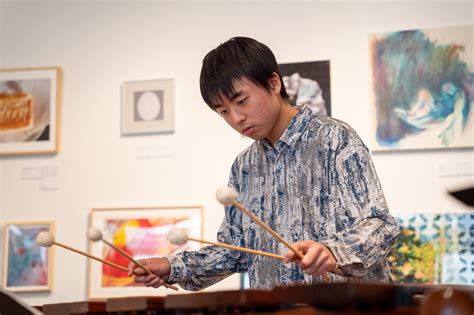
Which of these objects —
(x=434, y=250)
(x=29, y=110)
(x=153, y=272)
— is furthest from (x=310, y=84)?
(x=153, y=272)

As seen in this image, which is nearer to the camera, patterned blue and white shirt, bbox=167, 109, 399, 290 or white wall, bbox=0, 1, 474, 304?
patterned blue and white shirt, bbox=167, 109, 399, 290

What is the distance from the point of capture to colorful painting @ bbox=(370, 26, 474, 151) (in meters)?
4.17

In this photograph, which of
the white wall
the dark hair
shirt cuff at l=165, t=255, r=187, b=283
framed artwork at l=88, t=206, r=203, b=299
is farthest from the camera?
framed artwork at l=88, t=206, r=203, b=299

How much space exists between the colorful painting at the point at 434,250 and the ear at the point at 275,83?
1.87 metres

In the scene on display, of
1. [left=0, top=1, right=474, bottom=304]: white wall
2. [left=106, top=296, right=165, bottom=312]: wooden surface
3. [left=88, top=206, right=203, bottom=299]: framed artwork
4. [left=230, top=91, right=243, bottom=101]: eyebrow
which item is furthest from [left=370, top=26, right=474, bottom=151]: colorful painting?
[left=106, top=296, right=165, bottom=312]: wooden surface

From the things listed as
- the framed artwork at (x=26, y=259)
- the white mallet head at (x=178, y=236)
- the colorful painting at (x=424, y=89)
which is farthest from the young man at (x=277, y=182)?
the framed artwork at (x=26, y=259)

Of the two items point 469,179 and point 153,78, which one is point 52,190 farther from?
point 469,179

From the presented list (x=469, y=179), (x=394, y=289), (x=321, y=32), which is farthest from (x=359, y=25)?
(x=394, y=289)

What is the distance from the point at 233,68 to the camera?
2.44m

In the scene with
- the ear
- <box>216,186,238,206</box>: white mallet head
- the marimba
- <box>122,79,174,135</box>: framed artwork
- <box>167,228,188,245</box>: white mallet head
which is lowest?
the marimba

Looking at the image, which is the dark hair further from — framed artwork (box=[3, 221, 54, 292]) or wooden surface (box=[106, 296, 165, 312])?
framed artwork (box=[3, 221, 54, 292])

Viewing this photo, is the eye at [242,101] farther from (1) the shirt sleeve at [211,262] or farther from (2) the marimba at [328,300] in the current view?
(2) the marimba at [328,300]

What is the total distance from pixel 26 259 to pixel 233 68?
108 inches

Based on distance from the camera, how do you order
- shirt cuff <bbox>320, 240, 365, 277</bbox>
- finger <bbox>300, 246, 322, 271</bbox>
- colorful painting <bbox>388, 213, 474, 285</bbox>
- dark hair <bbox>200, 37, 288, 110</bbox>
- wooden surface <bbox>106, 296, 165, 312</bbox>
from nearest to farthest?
wooden surface <bbox>106, 296, 165, 312</bbox>
finger <bbox>300, 246, 322, 271</bbox>
shirt cuff <bbox>320, 240, 365, 277</bbox>
dark hair <bbox>200, 37, 288, 110</bbox>
colorful painting <bbox>388, 213, 474, 285</bbox>
